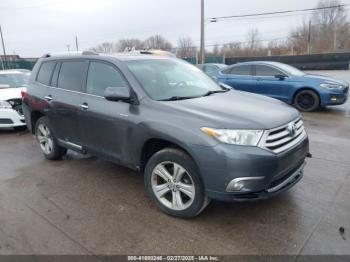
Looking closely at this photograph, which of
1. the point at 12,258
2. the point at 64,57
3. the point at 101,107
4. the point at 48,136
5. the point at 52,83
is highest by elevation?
the point at 64,57

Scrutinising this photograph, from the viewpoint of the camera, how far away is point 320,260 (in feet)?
8.14

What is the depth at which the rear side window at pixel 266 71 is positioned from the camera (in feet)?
30.0

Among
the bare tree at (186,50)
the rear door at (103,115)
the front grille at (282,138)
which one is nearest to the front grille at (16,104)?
the rear door at (103,115)

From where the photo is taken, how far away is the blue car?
8383mm

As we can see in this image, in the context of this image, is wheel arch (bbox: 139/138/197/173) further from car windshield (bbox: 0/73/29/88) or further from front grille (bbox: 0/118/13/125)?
car windshield (bbox: 0/73/29/88)

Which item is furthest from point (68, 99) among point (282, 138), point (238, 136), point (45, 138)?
point (282, 138)

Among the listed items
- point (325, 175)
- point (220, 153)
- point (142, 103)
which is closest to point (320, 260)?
point (220, 153)

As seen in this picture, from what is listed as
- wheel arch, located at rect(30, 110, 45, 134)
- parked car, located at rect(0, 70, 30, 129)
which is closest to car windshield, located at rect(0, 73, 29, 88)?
parked car, located at rect(0, 70, 30, 129)

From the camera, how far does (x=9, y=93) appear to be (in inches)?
286

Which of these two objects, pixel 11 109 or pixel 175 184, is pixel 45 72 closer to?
pixel 11 109

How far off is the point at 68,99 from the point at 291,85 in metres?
6.84

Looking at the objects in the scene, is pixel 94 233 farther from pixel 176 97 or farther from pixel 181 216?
pixel 176 97

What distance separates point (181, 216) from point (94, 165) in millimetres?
2272

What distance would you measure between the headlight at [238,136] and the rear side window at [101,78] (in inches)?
57.1
